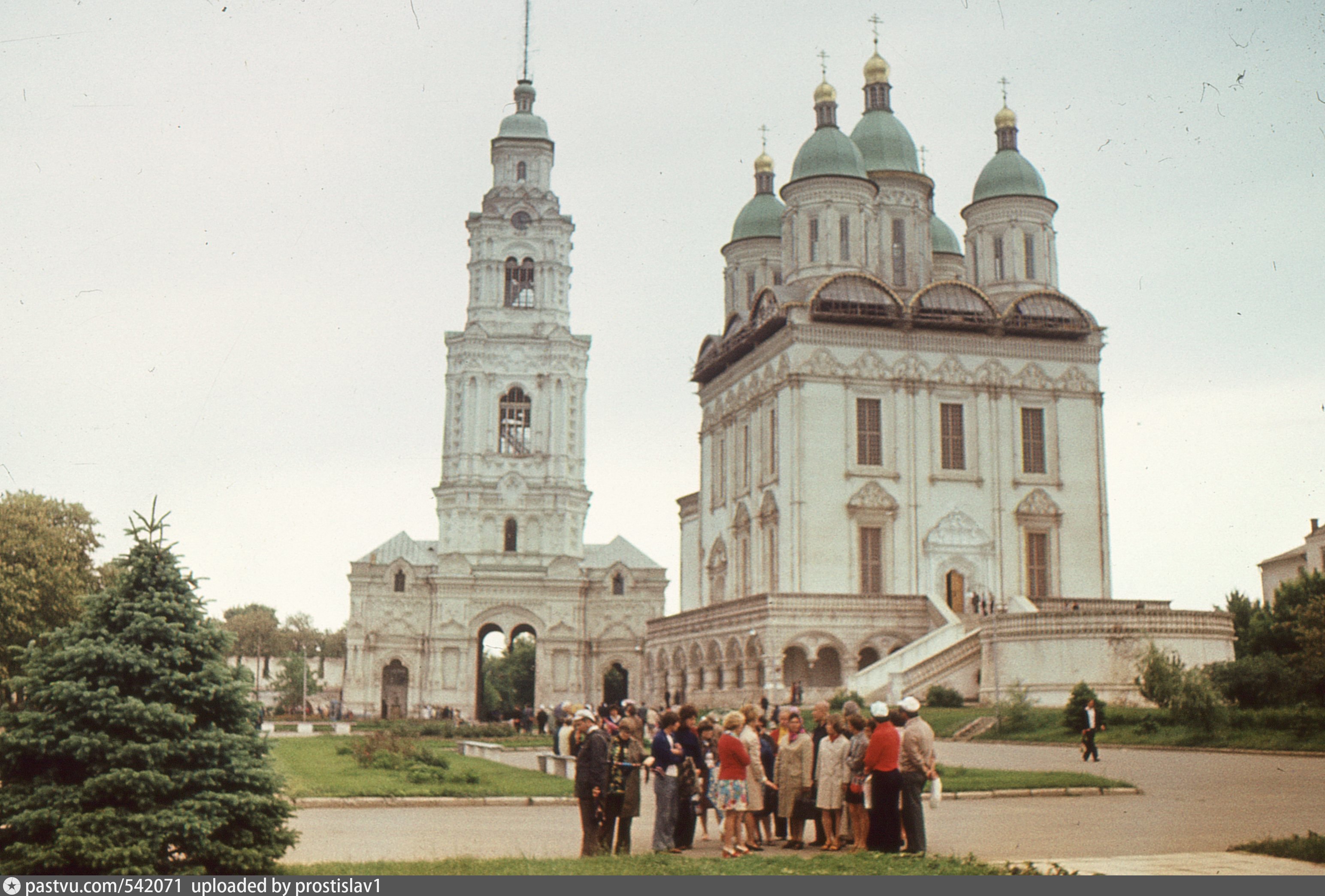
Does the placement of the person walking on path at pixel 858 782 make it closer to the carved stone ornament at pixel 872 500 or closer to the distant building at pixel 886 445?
the distant building at pixel 886 445

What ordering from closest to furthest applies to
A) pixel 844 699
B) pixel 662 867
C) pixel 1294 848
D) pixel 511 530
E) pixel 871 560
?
pixel 662 867 → pixel 1294 848 → pixel 844 699 → pixel 871 560 → pixel 511 530

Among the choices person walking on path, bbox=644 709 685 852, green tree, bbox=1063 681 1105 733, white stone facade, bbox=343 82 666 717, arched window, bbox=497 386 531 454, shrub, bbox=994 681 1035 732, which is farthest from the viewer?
arched window, bbox=497 386 531 454

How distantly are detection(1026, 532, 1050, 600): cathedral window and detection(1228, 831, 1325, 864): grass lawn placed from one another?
4071cm

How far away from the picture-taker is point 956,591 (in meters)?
53.4

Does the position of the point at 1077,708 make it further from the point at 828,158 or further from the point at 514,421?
the point at 514,421

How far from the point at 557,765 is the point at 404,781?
3930mm

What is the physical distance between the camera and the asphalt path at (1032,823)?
14.5m

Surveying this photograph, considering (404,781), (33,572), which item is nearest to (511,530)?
(33,572)

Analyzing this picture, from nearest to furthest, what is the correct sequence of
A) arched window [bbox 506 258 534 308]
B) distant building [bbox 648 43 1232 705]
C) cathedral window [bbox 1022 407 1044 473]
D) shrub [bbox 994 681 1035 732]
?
shrub [bbox 994 681 1035 732] < distant building [bbox 648 43 1232 705] < cathedral window [bbox 1022 407 1044 473] < arched window [bbox 506 258 534 308]

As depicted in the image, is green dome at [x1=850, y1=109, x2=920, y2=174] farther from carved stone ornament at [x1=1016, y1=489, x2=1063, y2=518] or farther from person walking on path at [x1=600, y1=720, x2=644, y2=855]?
person walking on path at [x1=600, y1=720, x2=644, y2=855]

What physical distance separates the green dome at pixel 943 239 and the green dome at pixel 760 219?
790 centimetres

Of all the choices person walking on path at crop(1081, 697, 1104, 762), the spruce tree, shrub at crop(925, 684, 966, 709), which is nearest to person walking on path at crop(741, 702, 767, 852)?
the spruce tree

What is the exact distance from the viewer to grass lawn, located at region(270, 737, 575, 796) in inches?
824

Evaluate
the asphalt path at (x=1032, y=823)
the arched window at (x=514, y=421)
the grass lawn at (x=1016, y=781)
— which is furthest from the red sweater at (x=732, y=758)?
the arched window at (x=514, y=421)
